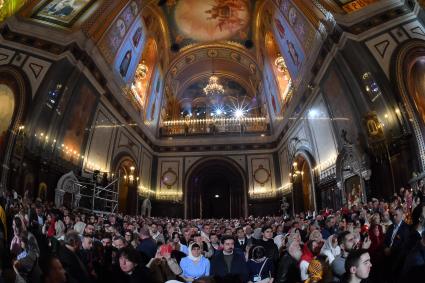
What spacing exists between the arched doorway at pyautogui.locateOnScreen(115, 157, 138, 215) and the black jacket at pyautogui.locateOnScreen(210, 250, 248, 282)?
16769mm

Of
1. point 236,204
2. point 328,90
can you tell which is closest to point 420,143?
point 328,90

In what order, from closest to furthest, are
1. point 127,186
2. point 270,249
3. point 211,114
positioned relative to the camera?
point 270,249, point 127,186, point 211,114

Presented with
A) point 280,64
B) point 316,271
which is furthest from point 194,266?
point 280,64

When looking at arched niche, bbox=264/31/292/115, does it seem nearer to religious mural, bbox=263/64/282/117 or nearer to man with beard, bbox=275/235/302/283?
religious mural, bbox=263/64/282/117

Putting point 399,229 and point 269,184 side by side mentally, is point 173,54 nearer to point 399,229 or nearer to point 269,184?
point 269,184

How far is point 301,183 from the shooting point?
67.1 feet

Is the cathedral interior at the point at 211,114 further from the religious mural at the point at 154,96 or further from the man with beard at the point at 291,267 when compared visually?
the man with beard at the point at 291,267

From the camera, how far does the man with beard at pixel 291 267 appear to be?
4.15 meters

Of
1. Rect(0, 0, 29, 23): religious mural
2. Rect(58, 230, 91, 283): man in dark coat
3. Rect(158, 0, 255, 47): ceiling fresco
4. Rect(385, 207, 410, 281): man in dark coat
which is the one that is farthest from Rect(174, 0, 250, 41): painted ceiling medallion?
Rect(58, 230, 91, 283): man in dark coat

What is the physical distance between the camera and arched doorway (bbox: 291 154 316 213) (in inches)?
757

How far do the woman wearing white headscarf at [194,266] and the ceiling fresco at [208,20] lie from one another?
2061 centimetres

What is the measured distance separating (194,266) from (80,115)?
41.9ft

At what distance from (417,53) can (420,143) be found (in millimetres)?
3373

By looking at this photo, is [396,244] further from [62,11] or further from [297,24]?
[62,11]
